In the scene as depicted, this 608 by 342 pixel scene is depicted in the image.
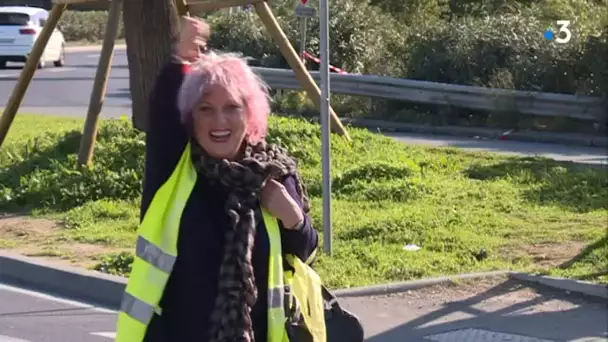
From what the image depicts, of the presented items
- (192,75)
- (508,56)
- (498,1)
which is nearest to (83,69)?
(498,1)

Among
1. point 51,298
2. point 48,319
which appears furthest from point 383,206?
point 48,319

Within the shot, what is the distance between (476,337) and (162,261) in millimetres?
4289

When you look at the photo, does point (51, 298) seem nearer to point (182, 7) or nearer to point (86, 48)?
point (182, 7)

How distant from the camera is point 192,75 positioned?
11.6 ft

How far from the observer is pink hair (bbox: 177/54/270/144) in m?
3.48

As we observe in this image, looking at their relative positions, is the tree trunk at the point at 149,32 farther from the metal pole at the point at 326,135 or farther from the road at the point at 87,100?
the road at the point at 87,100

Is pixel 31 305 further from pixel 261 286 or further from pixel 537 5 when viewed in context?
pixel 537 5

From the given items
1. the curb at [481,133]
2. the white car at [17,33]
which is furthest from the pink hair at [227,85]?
the white car at [17,33]

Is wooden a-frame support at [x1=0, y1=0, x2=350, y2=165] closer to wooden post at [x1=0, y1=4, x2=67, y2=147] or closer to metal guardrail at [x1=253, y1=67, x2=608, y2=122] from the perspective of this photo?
wooden post at [x1=0, y1=4, x2=67, y2=147]

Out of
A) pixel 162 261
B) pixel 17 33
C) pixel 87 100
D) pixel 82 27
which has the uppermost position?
pixel 162 261

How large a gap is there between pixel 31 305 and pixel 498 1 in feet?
54.2

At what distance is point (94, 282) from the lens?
8812mm

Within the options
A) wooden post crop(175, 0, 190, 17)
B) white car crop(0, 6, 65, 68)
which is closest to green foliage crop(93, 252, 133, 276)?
wooden post crop(175, 0, 190, 17)

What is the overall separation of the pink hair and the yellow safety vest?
157 millimetres
